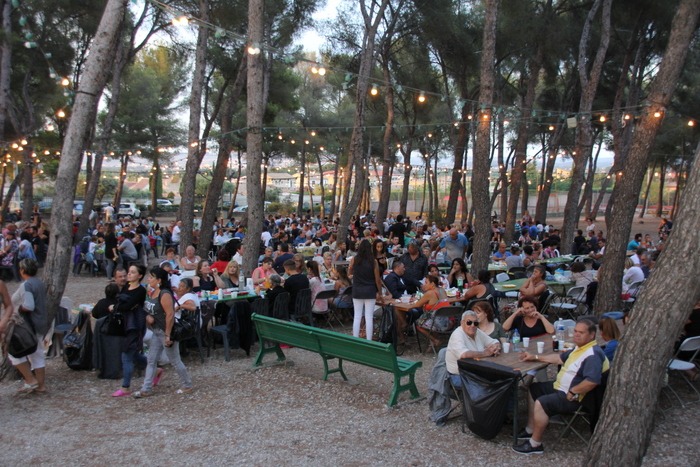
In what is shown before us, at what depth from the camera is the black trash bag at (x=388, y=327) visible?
23.0ft

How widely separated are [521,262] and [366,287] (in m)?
4.99

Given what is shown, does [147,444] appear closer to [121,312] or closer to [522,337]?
[121,312]

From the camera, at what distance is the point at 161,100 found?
31875mm

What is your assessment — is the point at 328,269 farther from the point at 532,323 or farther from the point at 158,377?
the point at 532,323

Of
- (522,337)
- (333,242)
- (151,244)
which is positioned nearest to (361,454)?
(522,337)

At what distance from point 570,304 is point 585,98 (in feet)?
24.3

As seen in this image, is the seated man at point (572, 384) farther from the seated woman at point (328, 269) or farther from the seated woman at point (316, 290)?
the seated woman at point (328, 269)

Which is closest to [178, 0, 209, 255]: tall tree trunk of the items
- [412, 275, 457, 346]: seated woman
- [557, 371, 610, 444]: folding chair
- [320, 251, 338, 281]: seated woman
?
[320, 251, 338, 281]: seated woman

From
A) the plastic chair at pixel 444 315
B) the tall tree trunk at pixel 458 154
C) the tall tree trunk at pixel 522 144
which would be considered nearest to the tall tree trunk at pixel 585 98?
the tall tree trunk at pixel 522 144

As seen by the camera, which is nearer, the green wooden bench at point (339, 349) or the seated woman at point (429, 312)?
the green wooden bench at point (339, 349)

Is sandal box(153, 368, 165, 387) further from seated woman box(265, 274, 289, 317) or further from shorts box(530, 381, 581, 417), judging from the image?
shorts box(530, 381, 581, 417)

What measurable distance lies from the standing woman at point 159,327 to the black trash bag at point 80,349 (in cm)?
107

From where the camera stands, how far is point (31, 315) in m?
5.52

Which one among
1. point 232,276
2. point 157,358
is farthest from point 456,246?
point 157,358
